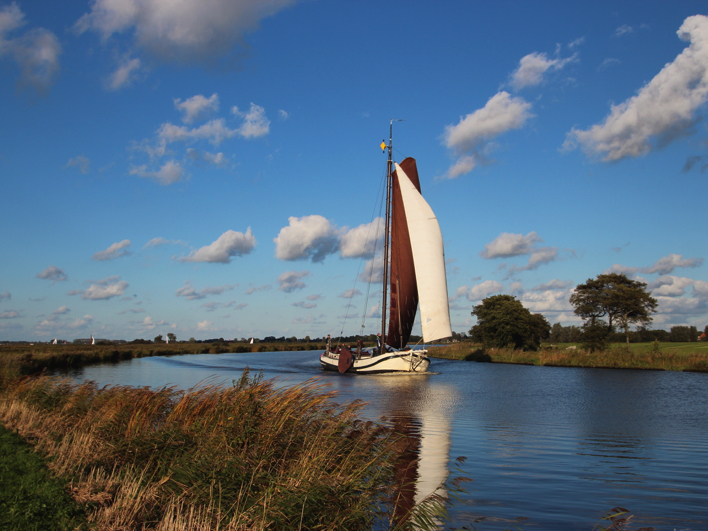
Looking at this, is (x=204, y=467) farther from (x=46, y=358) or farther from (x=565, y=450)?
(x=46, y=358)

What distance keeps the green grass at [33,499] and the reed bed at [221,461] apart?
0.62ft

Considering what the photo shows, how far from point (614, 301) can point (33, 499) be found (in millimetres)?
63934

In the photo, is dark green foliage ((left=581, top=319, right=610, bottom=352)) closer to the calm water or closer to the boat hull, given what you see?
the boat hull

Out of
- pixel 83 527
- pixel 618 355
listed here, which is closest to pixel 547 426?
pixel 83 527

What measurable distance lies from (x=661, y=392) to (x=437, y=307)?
695 inches

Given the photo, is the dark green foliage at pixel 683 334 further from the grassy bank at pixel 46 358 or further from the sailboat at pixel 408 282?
the grassy bank at pixel 46 358

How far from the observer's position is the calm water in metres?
7.54

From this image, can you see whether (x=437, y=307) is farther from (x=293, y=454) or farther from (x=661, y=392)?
(x=293, y=454)

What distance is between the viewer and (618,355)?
137 feet

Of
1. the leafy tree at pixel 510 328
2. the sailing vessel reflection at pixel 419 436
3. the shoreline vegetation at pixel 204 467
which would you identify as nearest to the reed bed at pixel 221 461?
the shoreline vegetation at pixel 204 467

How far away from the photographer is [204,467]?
648 cm

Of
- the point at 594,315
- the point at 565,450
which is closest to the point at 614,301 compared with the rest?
the point at 594,315

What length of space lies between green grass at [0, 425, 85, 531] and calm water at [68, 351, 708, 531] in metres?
4.57

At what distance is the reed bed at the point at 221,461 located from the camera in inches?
220
